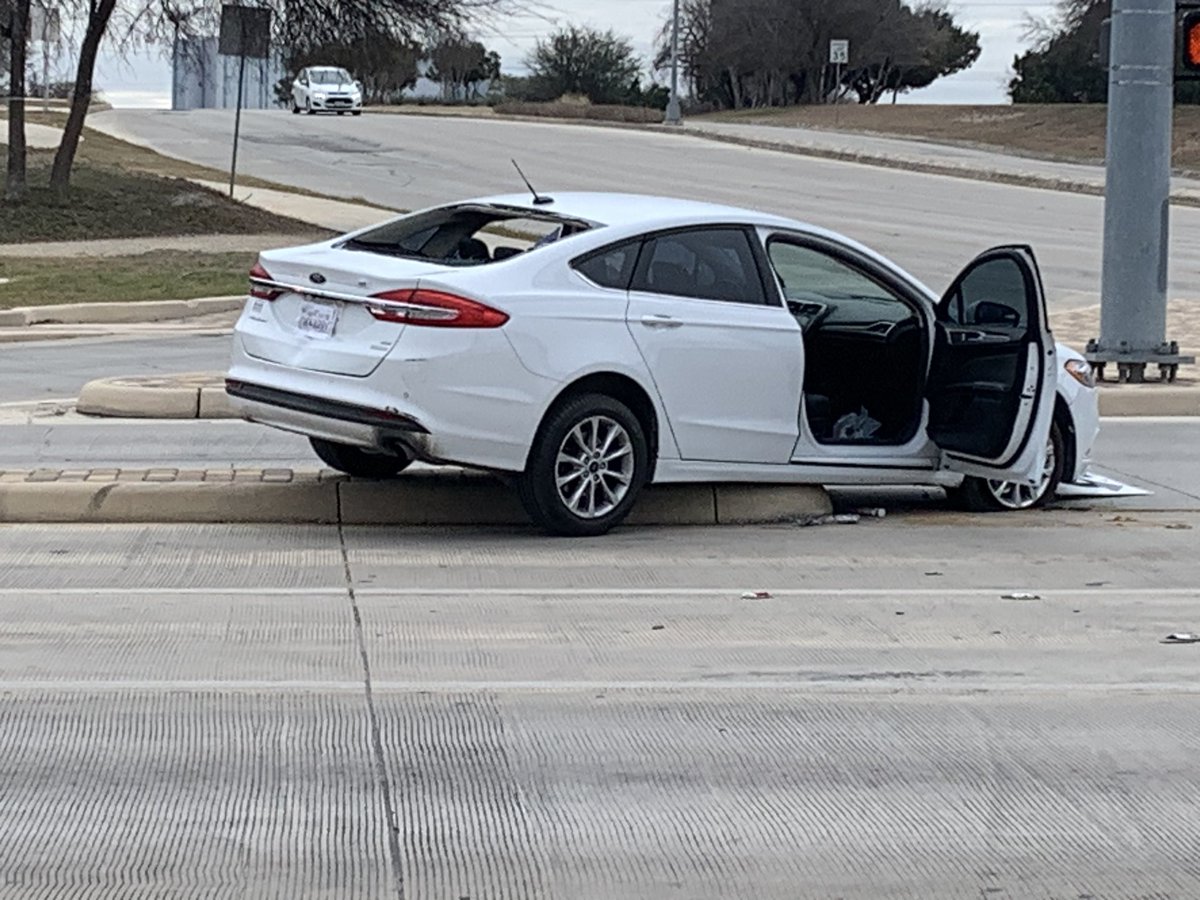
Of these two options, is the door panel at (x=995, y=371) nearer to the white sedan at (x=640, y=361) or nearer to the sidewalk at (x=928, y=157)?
the white sedan at (x=640, y=361)

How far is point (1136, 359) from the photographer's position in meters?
16.2

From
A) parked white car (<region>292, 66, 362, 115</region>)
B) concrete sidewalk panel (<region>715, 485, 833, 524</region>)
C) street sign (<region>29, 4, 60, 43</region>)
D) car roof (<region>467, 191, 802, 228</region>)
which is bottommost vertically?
concrete sidewalk panel (<region>715, 485, 833, 524</region>)

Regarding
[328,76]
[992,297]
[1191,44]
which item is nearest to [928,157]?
[328,76]

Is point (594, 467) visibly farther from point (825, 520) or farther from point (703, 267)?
point (825, 520)

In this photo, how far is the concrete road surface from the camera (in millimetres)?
5203

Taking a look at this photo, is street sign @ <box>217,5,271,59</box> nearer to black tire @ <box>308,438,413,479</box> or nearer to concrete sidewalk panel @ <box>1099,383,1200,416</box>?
concrete sidewalk panel @ <box>1099,383,1200,416</box>

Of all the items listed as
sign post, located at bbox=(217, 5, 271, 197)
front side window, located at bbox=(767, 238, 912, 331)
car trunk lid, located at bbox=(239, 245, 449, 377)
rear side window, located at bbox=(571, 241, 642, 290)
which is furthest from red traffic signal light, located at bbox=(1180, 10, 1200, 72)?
sign post, located at bbox=(217, 5, 271, 197)

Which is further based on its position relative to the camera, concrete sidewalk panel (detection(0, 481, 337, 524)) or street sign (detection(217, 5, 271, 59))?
street sign (detection(217, 5, 271, 59))

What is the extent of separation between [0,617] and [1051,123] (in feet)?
179

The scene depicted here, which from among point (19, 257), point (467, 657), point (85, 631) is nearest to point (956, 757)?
point (467, 657)

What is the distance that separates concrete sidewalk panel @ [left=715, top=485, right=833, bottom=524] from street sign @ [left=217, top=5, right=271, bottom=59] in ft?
64.8

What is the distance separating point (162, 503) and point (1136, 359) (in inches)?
348

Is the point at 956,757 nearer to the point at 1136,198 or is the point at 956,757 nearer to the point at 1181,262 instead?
the point at 1136,198

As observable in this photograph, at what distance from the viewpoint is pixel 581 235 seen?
32.7 feet
